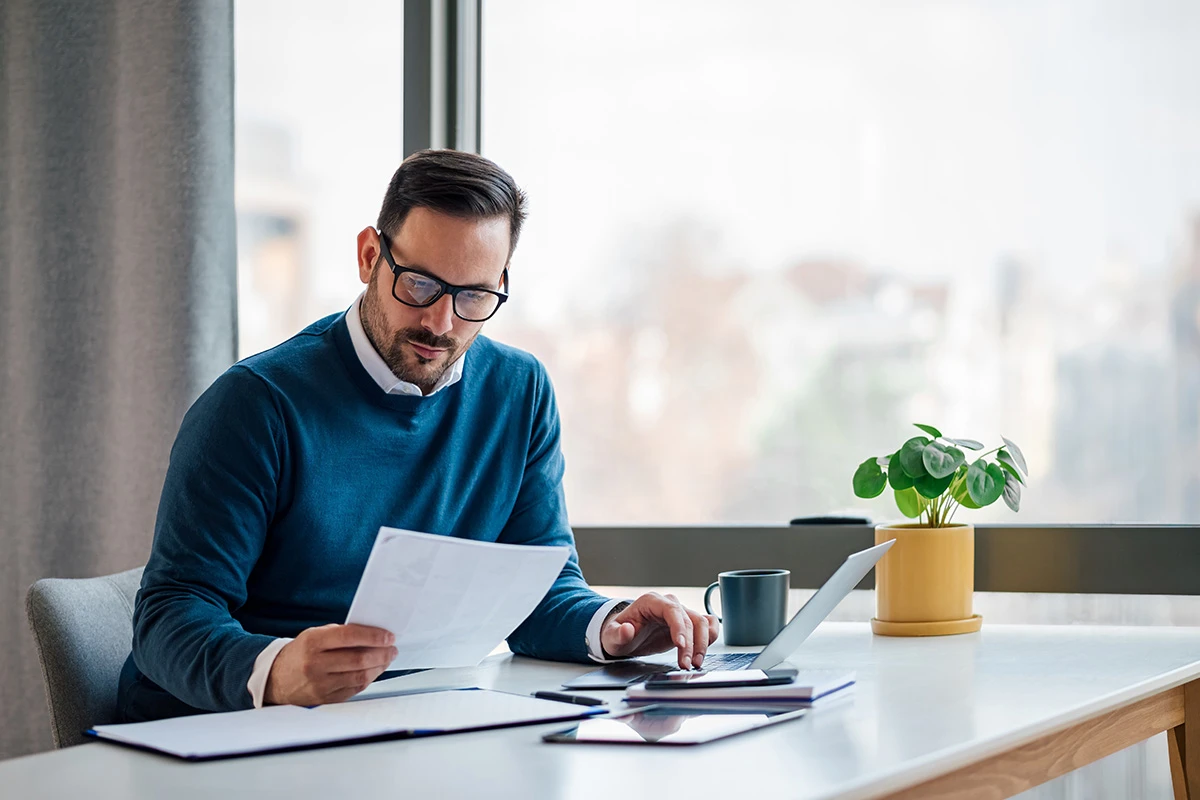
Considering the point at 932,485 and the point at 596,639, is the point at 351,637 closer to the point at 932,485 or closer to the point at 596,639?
the point at 596,639

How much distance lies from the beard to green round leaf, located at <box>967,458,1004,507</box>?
76 centimetres

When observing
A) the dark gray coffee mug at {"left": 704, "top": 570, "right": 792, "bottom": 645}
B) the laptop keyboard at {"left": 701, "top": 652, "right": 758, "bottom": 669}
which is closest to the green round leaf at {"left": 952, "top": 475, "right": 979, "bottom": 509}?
the dark gray coffee mug at {"left": 704, "top": 570, "right": 792, "bottom": 645}

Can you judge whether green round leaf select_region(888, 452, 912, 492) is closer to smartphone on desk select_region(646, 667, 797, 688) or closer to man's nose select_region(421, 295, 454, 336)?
smartphone on desk select_region(646, 667, 797, 688)

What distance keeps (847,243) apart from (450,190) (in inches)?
36.4

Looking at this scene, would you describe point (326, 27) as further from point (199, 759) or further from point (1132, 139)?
point (199, 759)

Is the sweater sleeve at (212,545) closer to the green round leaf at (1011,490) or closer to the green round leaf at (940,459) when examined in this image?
the green round leaf at (940,459)

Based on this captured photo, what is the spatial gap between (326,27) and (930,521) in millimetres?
1655

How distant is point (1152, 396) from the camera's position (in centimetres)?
207

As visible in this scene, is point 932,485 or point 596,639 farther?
point 932,485

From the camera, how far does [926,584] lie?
1743mm

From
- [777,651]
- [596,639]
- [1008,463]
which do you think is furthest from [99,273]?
[1008,463]

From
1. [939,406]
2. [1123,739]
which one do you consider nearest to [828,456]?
[939,406]

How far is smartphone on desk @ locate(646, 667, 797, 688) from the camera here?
123 cm

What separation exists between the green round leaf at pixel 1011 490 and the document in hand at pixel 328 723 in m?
0.84
